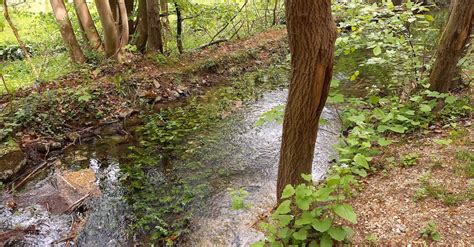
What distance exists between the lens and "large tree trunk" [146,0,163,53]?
9258mm

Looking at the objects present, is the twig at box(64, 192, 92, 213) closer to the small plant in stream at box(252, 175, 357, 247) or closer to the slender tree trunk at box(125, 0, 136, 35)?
the small plant in stream at box(252, 175, 357, 247)

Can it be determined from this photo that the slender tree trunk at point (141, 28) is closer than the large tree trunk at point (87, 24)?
No

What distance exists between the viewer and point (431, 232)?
2.89 meters

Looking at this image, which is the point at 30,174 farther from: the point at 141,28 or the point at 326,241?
the point at 141,28

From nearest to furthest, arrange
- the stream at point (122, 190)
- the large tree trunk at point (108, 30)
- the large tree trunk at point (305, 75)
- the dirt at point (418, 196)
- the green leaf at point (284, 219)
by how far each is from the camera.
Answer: the large tree trunk at point (305, 75)
the green leaf at point (284, 219)
the dirt at point (418, 196)
the stream at point (122, 190)
the large tree trunk at point (108, 30)

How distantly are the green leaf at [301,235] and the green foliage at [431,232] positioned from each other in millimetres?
1019

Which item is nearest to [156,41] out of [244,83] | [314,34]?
[244,83]

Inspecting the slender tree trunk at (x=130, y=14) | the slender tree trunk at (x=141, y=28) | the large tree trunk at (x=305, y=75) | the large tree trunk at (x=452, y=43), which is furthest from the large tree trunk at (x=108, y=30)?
the large tree trunk at (x=452, y=43)

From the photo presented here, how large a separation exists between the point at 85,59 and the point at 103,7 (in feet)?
4.72

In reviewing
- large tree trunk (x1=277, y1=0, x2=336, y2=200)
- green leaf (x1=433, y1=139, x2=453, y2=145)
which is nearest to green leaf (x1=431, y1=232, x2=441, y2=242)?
large tree trunk (x1=277, y1=0, x2=336, y2=200)

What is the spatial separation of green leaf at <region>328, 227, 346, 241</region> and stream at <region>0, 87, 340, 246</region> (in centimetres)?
144

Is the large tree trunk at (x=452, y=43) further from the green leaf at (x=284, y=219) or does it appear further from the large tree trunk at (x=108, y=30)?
the large tree trunk at (x=108, y=30)

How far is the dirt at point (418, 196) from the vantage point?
296 cm

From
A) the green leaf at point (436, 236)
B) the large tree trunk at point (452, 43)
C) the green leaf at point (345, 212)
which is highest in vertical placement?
the large tree trunk at point (452, 43)
